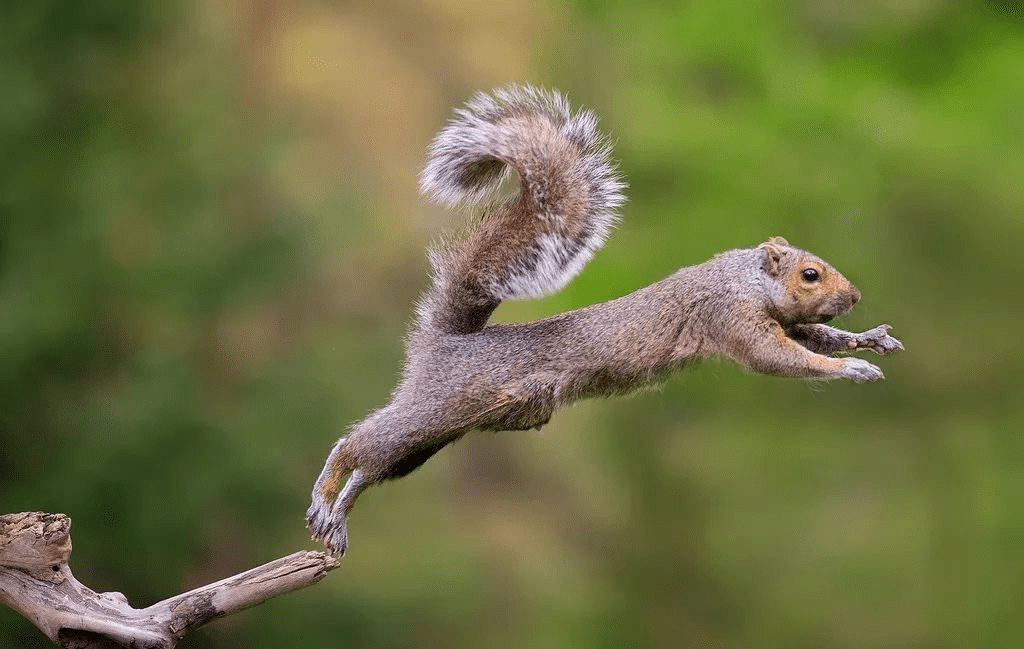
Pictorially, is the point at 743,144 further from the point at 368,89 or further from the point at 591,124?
the point at 591,124

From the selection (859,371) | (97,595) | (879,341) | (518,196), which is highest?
(518,196)

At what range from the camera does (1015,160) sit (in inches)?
145

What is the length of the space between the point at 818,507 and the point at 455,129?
2.24m

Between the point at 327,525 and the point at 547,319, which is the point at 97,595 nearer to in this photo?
the point at 327,525

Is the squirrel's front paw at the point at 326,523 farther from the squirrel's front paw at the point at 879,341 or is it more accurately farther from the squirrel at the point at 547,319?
the squirrel's front paw at the point at 879,341

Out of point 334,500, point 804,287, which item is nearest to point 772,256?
point 804,287

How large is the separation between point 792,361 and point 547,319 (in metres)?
0.42

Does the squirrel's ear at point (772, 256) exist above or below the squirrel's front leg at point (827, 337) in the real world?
above

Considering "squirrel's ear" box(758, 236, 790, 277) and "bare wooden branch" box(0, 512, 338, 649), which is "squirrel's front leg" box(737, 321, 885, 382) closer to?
"squirrel's ear" box(758, 236, 790, 277)

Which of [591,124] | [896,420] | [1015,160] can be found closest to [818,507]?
[896,420]

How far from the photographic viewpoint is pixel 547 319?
195 centimetres

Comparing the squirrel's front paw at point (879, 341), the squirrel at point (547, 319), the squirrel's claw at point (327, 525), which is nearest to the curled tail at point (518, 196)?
the squirrel at point (547, 319)

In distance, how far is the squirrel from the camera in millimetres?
1840

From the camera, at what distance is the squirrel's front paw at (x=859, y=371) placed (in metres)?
1.72
